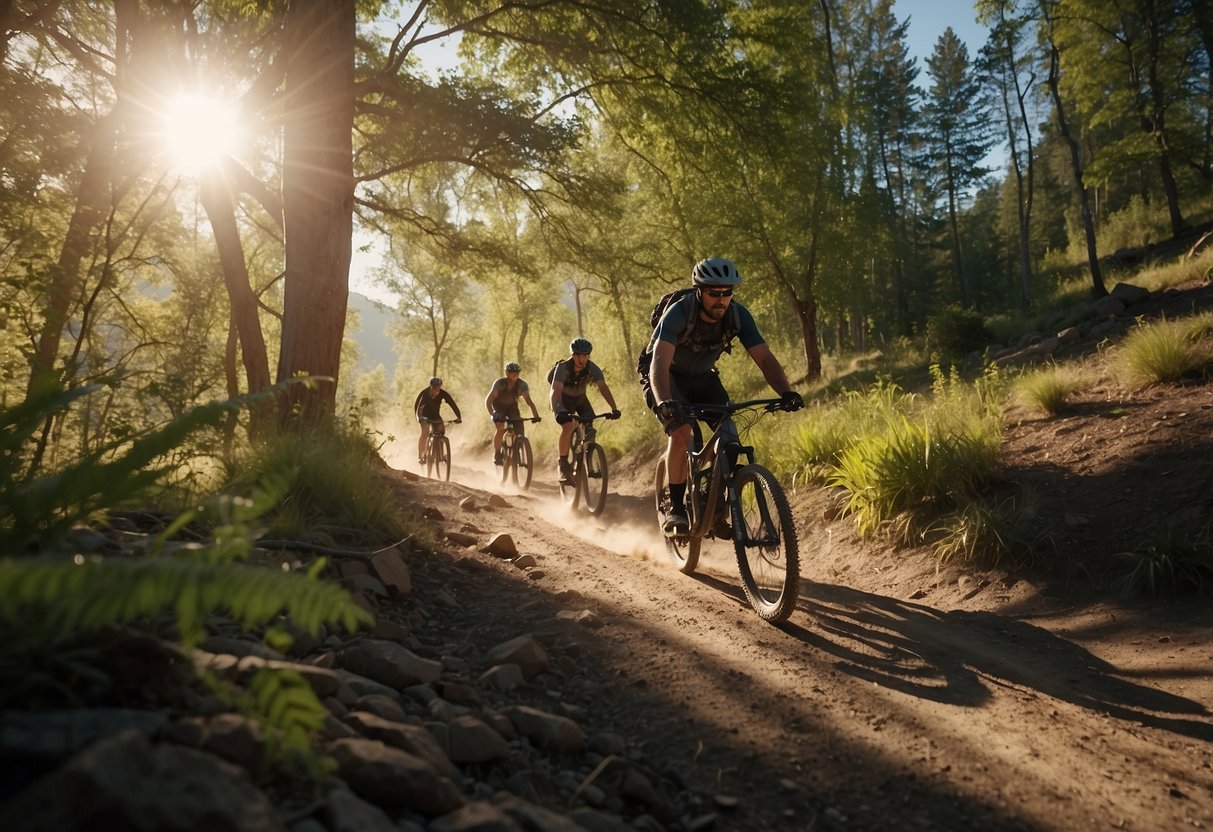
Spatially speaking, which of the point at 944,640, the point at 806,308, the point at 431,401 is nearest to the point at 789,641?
the point at 944,640

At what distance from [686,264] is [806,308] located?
402 cm

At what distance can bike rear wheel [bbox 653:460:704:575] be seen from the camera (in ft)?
19.2

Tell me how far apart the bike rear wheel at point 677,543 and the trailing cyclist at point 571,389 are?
289 centimetres

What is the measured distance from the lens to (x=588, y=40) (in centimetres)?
852

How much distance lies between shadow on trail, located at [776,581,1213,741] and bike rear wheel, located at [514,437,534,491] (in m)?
8.77

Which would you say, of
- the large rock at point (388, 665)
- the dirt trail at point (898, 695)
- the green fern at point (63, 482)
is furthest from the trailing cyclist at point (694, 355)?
the green fern at point (63, 482)

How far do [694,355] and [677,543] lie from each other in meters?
1.86

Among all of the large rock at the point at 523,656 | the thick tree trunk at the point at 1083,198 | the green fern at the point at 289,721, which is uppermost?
the thick tree trunk at the point at 1083,198

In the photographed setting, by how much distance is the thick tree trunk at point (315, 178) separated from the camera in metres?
7.13

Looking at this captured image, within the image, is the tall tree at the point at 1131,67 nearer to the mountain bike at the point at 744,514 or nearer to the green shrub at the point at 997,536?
the green shrub at the point at 997,536

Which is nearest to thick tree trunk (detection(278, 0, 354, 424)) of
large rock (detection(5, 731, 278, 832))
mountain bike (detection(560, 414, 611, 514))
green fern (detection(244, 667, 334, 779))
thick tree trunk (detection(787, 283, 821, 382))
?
mountain bike (detection(560, 414, 611, 514))

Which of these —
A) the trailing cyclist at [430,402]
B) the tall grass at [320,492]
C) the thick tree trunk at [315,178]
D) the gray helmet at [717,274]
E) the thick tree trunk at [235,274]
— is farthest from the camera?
the trailing cyclist at [430,402]

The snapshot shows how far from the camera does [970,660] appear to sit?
378 cm

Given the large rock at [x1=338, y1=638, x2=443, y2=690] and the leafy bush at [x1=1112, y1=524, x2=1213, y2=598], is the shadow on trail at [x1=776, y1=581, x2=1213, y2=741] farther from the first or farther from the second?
the large rock at [x1=338, y1=638, x2=443, y2=690]
